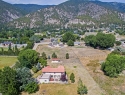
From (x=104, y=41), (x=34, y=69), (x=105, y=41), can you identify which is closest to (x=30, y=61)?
(x=34, y=69)

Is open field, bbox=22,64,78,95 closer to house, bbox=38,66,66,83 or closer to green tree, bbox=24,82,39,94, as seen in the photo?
green tree, bbox=24,82,39,94

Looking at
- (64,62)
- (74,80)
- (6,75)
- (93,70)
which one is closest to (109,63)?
(93,70)

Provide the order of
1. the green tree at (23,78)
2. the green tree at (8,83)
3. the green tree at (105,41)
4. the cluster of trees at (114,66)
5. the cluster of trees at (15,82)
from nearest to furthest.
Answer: the green tree at (8,83) → the cluster of trees at (15,82) → the green tree at (23,78) → the cluster of trees at (114,66) → the green tree at (105,41)

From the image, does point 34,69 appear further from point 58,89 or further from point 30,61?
point 58,89

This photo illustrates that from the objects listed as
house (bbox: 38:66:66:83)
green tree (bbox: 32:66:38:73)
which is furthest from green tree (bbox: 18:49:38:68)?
house (bbox: 38:66:66:83)

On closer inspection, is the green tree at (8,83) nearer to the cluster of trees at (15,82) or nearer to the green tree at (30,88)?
the cluster of trees at (15,82)

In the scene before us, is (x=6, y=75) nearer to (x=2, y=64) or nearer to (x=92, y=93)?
(x=92, y=93)

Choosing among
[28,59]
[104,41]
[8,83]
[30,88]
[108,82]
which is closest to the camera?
[8,83]

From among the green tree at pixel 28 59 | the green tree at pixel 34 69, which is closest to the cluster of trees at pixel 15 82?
the green tree at pixel 34 69
